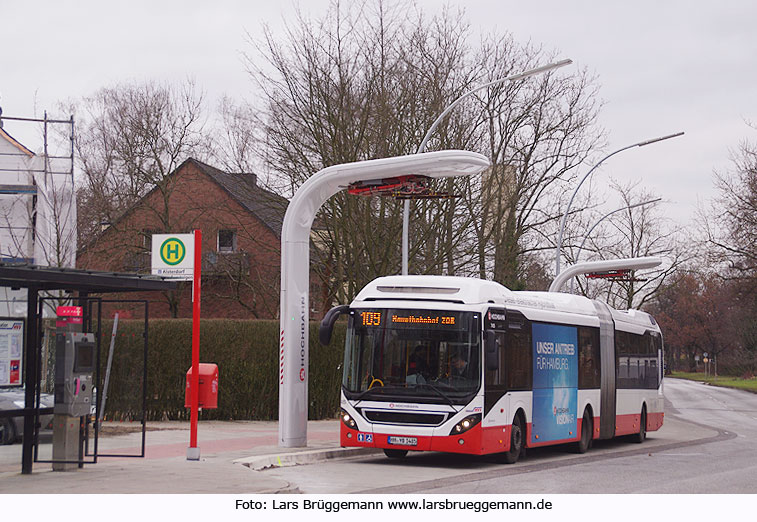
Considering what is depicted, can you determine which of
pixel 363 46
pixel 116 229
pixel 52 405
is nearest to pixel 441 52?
pixel 363 46

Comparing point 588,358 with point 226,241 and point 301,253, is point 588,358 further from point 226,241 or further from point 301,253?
point 226,241

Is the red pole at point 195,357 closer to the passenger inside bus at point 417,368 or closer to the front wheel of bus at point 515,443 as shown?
the passenger inside bus at point 417,368

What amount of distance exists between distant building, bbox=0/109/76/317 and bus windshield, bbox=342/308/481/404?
13231 mm

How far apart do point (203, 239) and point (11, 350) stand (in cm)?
3173

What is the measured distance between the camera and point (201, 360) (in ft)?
84.2

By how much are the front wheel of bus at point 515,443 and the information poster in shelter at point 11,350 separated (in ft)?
26.0

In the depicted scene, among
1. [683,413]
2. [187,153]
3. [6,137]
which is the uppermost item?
[187,153]

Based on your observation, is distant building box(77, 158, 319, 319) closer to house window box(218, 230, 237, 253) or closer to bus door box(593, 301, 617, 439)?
house window box(218, 230, 237, 253)

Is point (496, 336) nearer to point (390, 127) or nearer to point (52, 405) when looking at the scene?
point (52, 405)

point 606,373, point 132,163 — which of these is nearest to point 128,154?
point 132,163

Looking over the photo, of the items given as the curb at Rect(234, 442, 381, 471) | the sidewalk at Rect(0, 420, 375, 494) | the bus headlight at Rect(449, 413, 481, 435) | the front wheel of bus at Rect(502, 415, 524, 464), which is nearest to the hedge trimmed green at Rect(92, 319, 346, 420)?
the sidewalk at Rect(0, 420, 375, 494)

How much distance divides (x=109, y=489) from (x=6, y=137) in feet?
66.8

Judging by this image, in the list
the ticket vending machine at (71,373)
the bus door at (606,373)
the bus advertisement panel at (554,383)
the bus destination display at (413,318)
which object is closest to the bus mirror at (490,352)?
the bus destination display at (413,318)

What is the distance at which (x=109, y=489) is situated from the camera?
11.2m
